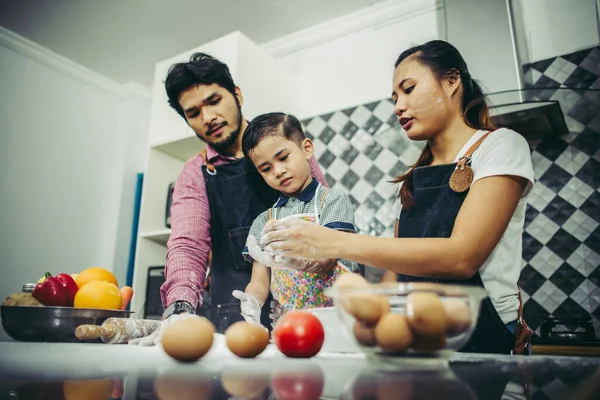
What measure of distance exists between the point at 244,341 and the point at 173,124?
217cm

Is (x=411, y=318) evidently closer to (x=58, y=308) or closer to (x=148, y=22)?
(x=58, y=308)

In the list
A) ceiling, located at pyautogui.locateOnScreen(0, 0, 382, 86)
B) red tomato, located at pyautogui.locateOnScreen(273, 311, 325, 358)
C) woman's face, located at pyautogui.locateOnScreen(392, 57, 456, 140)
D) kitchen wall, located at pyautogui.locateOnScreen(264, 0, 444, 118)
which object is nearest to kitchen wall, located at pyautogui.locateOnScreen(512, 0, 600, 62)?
kitchen wall, located at pyautogui.locateOnScreen(264, 0, 444, 118)

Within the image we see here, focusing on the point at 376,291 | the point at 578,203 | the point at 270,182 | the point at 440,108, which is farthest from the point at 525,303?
the point at 376,291

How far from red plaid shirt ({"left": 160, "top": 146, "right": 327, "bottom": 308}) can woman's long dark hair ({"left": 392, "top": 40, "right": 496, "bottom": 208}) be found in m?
0.41

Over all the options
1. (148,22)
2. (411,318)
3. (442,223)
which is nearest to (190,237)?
(442,223)

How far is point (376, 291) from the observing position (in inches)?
21.2

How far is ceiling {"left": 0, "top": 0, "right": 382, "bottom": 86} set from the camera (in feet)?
8.52

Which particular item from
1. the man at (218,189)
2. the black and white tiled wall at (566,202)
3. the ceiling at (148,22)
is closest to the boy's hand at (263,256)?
the man at (218,189)

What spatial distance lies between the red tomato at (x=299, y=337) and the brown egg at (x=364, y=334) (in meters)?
0.14

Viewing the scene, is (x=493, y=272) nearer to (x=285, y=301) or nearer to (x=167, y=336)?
(x=285, y=301)

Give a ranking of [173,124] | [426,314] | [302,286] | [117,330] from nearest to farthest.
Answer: [426,314] < [117,330] < [302,286] < [173,124]

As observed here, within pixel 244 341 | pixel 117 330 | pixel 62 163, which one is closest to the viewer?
pixel 244 341

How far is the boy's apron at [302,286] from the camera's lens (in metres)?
1.23

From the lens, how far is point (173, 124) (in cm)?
262
